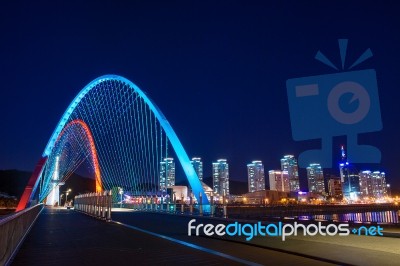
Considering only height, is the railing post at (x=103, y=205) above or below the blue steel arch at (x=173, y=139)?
below

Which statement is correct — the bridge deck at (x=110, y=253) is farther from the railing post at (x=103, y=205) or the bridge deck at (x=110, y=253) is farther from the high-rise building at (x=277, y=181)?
the high-rise building at (x=277, y=181)

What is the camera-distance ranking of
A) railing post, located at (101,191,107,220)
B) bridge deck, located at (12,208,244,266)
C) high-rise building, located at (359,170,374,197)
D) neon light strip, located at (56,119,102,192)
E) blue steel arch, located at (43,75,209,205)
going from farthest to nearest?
high-rise building, located at (359,170,374,197) < neon light strip, located at (56,119,102,192) < blue steel arch, located at (43,75,209,205) < railing post, located at (101,191,107,220) < bridge deck, located at (12,208,244,266)

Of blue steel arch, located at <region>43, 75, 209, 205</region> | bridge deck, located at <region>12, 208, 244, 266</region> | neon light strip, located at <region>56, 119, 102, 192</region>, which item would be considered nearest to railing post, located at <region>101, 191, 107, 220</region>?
blue steel arch, located at <region>43, 75, 209, 205</region>

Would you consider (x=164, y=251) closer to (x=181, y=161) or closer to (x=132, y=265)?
(x=132, y=265)

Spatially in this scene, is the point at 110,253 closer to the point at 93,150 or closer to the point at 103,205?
the point at 103,205

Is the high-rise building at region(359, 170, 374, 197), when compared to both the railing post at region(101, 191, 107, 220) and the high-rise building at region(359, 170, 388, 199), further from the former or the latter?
the railing post at region(101, 191, 107, 220)

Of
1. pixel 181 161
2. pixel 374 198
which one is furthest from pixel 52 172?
pixel 374 198

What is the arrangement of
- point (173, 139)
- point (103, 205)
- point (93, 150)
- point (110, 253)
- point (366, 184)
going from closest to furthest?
point (110, 253) < point (103, 205) < point (173, 139) < point (93, 150) < point (366, 184)

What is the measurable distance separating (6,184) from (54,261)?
362 ft

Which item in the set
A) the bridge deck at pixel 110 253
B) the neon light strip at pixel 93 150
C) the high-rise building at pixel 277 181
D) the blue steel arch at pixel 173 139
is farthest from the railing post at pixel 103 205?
the high-rise building at pixel 277 181

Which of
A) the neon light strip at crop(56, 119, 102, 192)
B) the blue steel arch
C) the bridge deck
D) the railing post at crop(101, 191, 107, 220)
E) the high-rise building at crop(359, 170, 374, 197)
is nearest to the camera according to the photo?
the bridge deck

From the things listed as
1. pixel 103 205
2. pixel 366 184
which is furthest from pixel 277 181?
pixel 103 205

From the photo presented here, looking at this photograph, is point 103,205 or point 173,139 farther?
point 173,139

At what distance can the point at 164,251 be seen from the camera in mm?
9266
